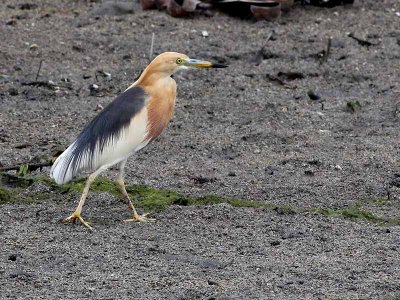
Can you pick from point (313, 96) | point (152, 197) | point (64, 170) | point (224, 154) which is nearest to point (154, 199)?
point (152, 197)

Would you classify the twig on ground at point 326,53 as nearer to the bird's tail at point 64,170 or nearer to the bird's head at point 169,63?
the bird's head at point 169,63

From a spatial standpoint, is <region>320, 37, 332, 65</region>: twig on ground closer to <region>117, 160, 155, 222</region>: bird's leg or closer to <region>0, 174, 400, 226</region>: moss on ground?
<region>0, 174, 400, 226</region>: moss on ground

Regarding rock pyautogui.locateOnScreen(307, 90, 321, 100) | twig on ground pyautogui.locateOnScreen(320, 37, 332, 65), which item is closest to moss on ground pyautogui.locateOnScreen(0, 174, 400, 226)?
rock pyautogui.locateOnScreen(307, 90, 321, 100)

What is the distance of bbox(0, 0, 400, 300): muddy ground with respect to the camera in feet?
19.1

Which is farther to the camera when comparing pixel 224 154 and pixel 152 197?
pixel 224 154

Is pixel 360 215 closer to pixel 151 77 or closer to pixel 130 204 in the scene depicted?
pixel 130 204

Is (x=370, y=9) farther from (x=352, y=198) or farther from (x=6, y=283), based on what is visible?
(x=6, y=283)

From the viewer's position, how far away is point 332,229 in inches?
256

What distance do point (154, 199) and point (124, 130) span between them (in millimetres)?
591

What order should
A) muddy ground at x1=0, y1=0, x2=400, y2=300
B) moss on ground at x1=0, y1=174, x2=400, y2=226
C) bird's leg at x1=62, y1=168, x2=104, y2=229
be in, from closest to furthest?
muddy ground at x1=0, y1=0, x2=400, y2=300
bird's leg at x1=62, y1=168, x2=104, y2=229
moss on ground at x1=0, y1=174, x2=400, y2=226

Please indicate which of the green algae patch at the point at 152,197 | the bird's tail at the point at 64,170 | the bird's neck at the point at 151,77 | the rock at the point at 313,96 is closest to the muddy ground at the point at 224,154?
the rock at the point at 313,96

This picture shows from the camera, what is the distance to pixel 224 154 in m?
8.05

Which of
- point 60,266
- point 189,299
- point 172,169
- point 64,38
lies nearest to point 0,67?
point 64,38

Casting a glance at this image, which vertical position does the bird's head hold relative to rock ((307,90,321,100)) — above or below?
above
